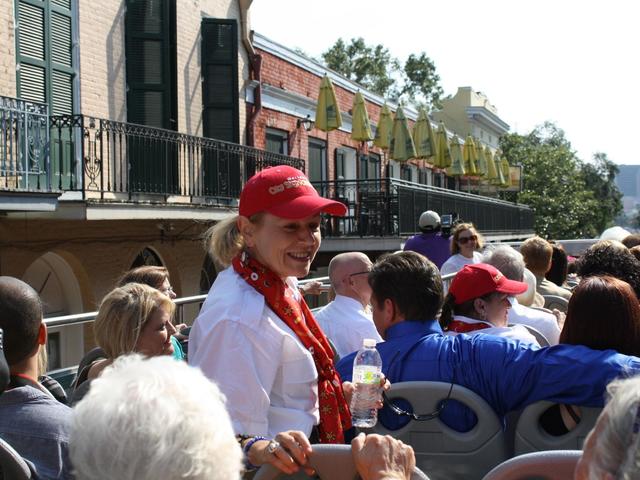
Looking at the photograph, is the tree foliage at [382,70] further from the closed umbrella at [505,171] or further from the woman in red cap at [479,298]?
the woman in red cap at [479,298]

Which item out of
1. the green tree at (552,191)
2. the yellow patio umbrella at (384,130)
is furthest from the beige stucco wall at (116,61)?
the green tree at (552,191)

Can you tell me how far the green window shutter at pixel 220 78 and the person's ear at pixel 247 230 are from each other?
15088 millimetres

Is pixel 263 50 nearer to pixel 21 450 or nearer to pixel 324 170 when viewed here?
→ pixel 324 170

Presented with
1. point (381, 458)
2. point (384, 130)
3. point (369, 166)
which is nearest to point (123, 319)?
point (381, 458)

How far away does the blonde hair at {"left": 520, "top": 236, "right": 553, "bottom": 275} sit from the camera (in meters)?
7.96

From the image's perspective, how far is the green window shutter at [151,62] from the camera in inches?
612

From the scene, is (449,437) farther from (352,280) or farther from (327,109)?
(327,109)

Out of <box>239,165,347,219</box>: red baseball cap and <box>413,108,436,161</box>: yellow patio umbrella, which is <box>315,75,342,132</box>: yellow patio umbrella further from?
<box>239,165,347,219</box>: red baseball cap

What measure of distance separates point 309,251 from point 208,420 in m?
1.29

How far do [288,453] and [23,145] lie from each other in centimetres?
1008

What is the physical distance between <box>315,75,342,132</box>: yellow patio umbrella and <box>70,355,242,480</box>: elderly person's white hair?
20.3m

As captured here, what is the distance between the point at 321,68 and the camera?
2434cm

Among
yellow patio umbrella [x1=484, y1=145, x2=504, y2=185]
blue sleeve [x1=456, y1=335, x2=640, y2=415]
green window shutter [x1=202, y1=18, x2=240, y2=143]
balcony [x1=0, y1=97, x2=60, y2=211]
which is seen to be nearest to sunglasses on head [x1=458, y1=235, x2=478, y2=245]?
balcony [x1=0, y1=97, x2=60, y2=211]

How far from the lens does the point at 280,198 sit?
9.95 feet
